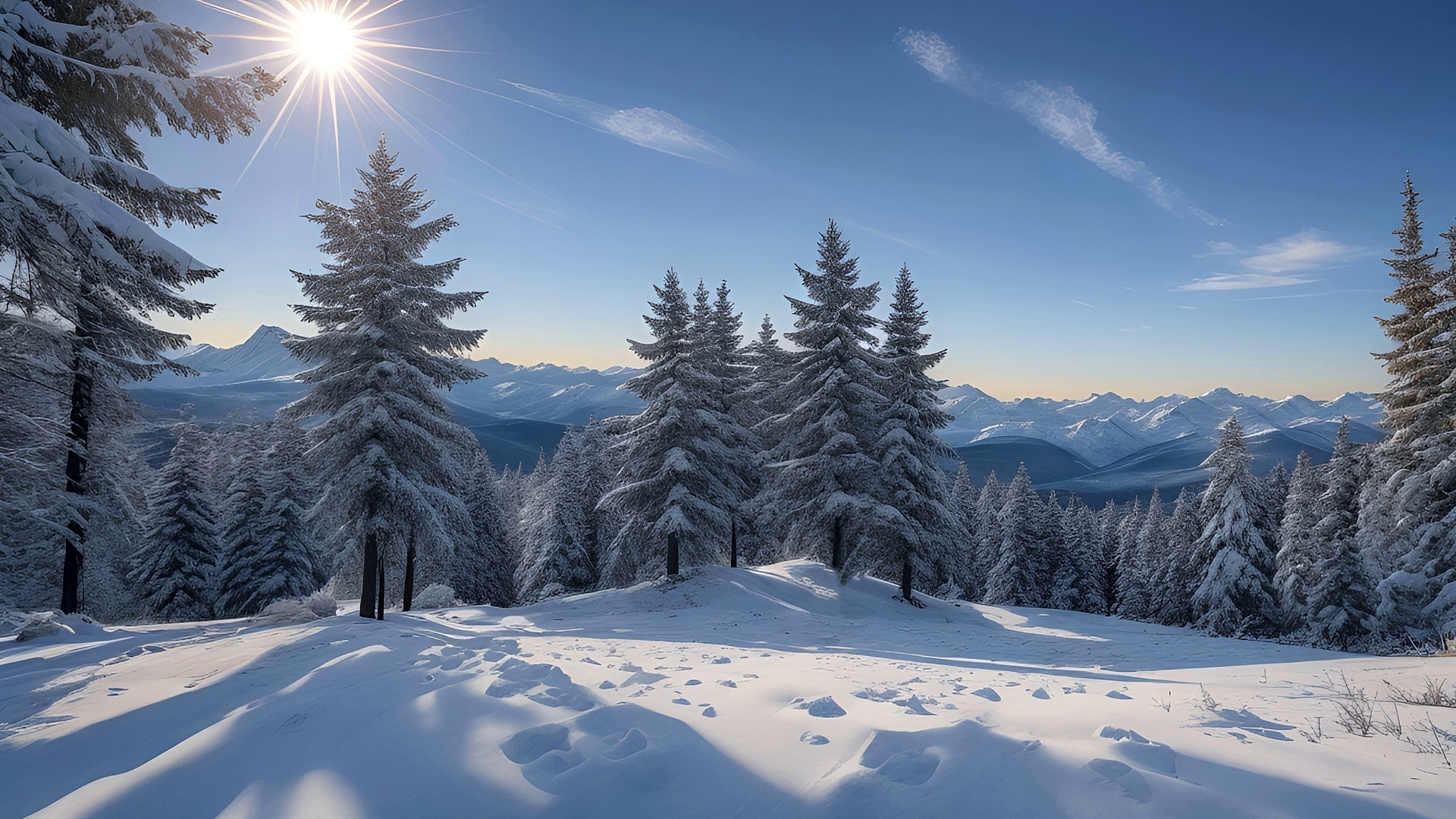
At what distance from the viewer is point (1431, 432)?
18484 mm

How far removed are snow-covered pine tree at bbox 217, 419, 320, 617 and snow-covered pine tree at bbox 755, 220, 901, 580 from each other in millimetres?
25034

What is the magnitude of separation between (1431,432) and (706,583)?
2339cm

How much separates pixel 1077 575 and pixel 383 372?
50861 millimetres

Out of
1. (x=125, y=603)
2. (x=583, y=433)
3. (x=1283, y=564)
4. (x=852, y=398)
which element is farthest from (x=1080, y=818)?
(x=125, y=603)

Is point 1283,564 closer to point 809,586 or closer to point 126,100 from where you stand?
point 809,586

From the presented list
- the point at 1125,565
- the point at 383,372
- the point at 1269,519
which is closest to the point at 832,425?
the point at 383,372

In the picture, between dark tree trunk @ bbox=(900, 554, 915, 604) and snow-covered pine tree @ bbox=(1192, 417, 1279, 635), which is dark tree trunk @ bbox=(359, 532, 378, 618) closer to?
dark tree trunk @ bbox=(900, 554, 915, 604)

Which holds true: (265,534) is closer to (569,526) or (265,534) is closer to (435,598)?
(569,526)

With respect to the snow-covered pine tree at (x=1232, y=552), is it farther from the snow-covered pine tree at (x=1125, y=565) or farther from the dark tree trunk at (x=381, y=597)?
the dark tree trunk at (x=381, y=597)

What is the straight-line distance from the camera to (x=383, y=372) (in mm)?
15547

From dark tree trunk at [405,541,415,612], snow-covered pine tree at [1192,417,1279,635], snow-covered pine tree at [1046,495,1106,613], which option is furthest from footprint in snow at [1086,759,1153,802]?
snow-covered pine tree at [1046,495,1106,613]

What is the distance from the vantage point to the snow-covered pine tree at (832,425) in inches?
Result: 860

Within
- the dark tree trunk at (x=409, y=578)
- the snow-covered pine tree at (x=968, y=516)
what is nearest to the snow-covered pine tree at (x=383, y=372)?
the dark tree trunk at (x=409, y=578)

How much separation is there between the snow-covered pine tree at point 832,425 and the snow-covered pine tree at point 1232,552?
16465 millimetres
